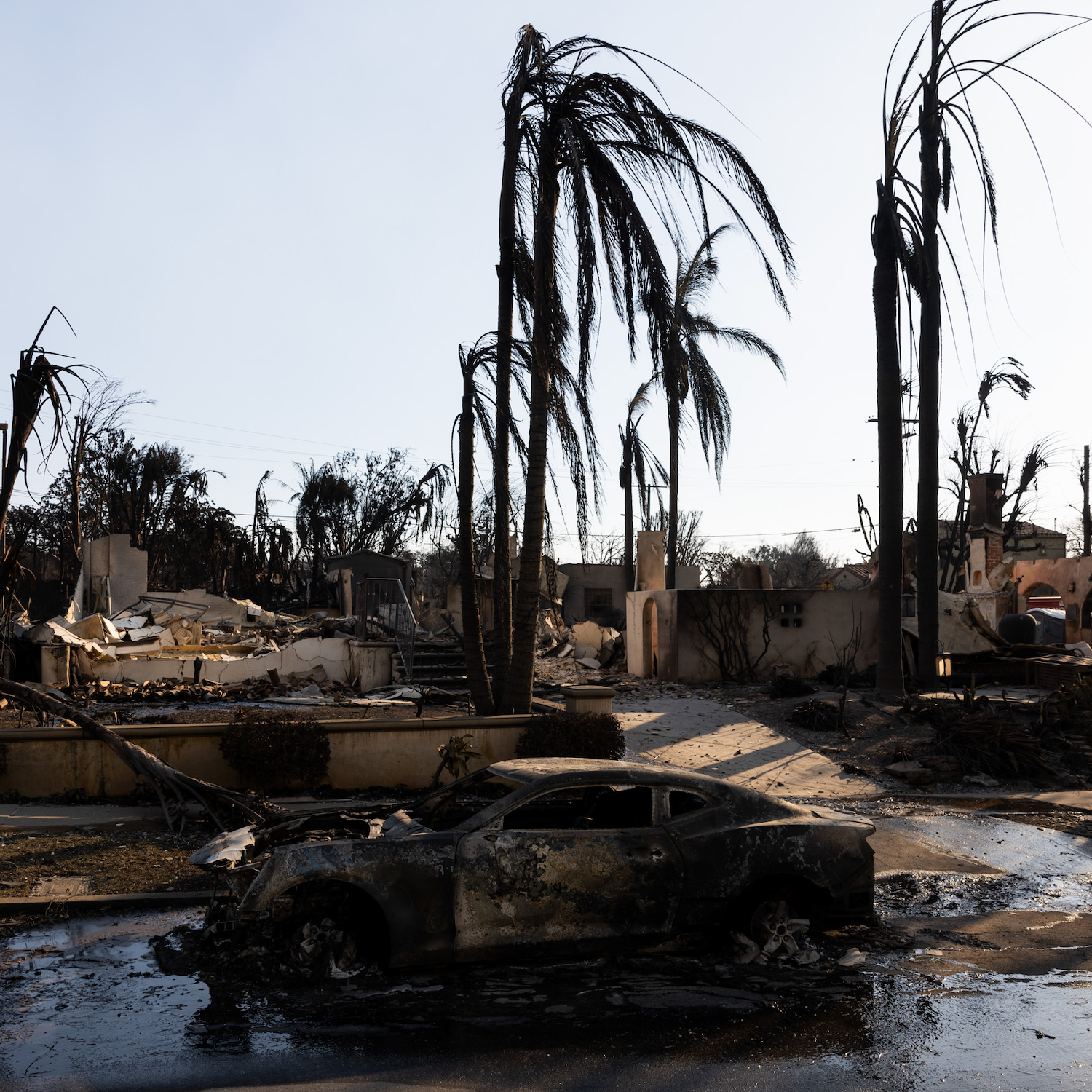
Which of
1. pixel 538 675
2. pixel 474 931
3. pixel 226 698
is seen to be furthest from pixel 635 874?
pixel 538 675

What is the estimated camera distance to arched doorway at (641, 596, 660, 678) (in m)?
24.8

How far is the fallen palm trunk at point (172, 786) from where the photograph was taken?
9.57 metres

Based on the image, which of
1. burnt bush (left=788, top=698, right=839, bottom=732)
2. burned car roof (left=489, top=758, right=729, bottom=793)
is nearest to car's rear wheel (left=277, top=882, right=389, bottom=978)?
burned car roof (left=489, top=758, right=729, bottom=793)

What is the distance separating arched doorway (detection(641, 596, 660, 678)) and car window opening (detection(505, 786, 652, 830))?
18.1 m

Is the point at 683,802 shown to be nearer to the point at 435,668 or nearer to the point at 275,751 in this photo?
the point at 275,751

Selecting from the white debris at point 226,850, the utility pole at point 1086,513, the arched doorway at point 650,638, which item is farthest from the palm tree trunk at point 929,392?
the utility pole at point 1086,513

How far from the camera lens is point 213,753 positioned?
11.4 m

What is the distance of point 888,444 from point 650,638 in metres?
8.87

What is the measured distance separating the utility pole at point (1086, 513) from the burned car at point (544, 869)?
49.7 meters

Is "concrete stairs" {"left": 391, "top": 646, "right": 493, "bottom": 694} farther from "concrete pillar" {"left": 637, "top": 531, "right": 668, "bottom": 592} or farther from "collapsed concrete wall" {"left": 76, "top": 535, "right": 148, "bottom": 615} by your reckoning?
"collapsed concrete wall" {"left": 76, "top": 535, "right": 148, "bottom": 615}

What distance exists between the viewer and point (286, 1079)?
14.7 feet

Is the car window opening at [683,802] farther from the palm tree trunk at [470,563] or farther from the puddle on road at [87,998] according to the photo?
the palm tree trunk at [470,563]

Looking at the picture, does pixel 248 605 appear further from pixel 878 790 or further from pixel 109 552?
pixel 878 790

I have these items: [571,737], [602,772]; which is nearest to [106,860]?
[602,772]
